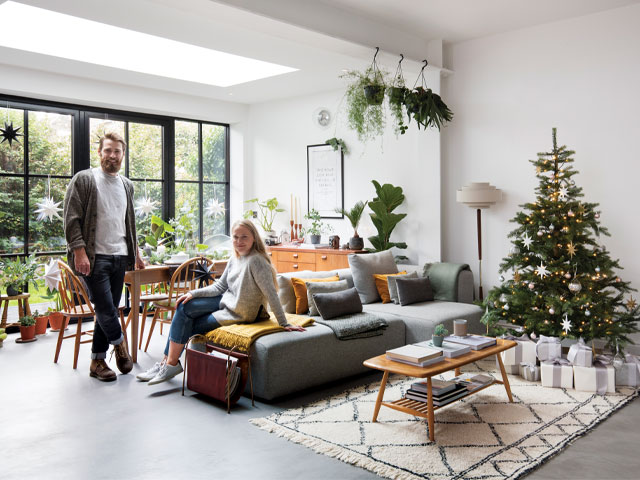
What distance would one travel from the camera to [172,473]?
8.55ft

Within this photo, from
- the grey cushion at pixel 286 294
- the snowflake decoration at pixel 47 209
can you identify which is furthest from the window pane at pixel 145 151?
the grey cushion at pixel 286 294

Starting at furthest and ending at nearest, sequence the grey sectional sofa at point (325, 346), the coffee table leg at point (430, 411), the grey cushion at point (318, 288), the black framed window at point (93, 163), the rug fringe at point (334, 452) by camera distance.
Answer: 1. the black framed window at point (93, 163)
2. the grey cushion at point (318, 288)
3. the grey sectional sofa at point (325, 346)
4. the coffee table leg at point (430, 411)
5. the rug fringe at point (334, 452)

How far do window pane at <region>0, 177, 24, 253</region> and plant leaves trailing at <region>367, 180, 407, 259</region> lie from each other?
12.3 ft

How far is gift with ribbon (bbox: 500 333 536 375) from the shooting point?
4.17 meters

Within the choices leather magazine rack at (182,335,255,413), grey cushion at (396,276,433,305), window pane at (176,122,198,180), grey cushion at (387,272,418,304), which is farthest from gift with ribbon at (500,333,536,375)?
window pane at (176,122,198,180)

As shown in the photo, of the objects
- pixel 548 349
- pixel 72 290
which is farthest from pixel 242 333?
pixel 548 349

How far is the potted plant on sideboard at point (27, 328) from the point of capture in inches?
211

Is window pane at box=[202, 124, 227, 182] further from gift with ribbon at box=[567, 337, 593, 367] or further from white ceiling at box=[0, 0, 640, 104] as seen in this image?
gift with ribbon at box=[567, 337, 593, 367]

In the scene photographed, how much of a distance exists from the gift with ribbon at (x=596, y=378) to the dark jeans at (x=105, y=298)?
3.33m

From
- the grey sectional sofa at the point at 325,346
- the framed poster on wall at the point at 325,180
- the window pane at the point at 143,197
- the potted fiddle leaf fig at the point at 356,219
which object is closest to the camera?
the grey sectional sofa at the point at 325,346

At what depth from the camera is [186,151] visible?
7480 millimetres

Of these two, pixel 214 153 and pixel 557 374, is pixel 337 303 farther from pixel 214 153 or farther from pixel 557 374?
pixel 214 153

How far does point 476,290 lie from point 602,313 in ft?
5.35

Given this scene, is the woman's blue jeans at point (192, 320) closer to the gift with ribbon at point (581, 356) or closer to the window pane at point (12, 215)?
the gift with ribbon at point (581, 356)
